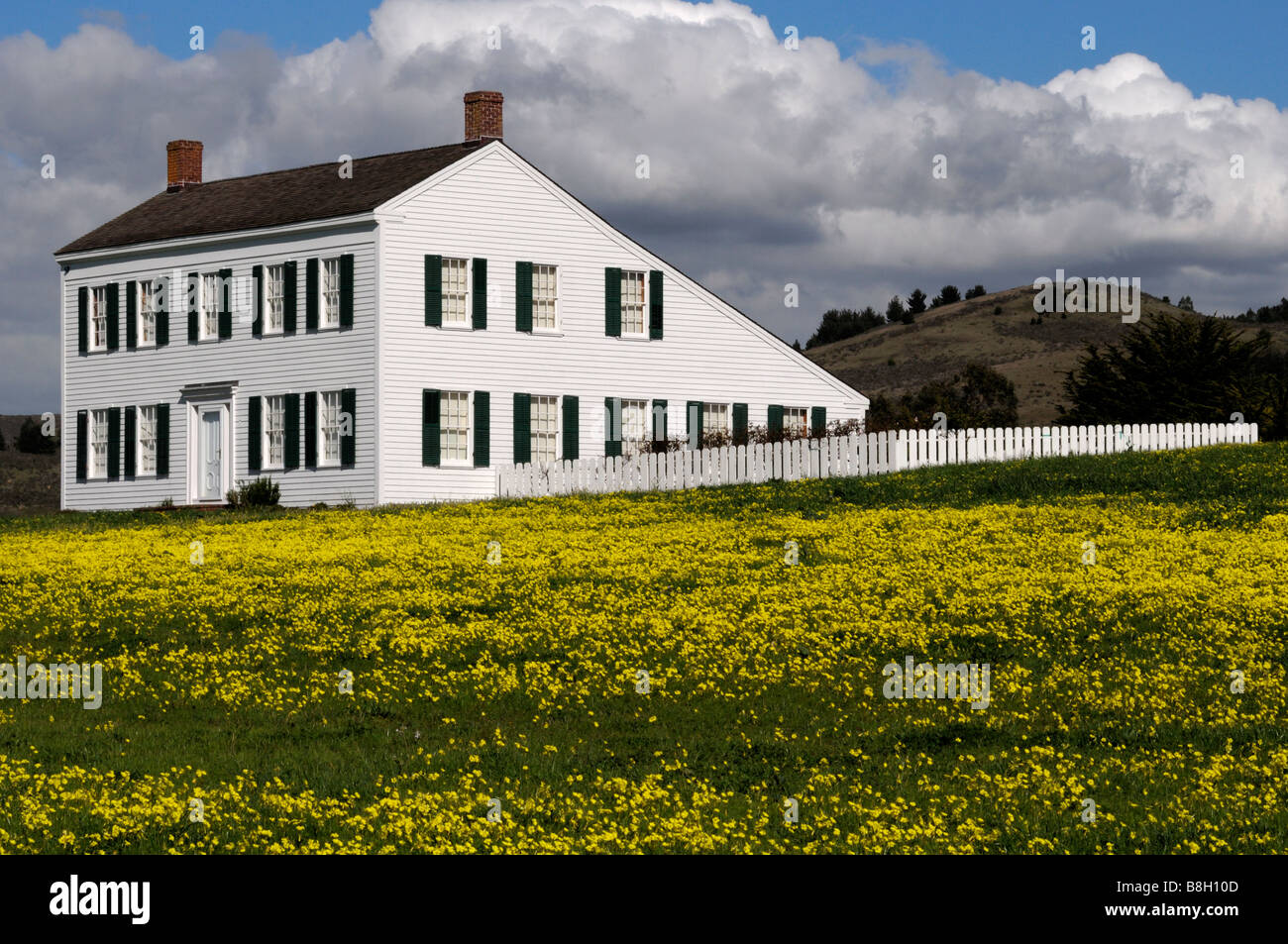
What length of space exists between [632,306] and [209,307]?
1107cm

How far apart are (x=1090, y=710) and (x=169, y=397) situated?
108 ft

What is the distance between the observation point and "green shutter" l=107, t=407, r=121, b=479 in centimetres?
4419

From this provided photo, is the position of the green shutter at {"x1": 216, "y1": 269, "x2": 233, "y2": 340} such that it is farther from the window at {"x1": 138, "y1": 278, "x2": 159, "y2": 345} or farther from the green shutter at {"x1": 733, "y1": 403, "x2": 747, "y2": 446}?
the green shutter at {"x1": 733, "y1": 403, "x2": 747, "y2": 446}

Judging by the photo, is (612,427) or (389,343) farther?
(612,427)

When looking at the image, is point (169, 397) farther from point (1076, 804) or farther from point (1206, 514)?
point (1076, 804)

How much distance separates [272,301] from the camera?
41219 millimetres

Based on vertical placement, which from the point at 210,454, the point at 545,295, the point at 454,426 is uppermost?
the point at 545,295

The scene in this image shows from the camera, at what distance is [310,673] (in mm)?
17250

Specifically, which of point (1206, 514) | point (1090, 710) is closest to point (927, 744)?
point (1090, 710)

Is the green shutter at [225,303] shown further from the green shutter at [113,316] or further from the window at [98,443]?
the window at [98,443]

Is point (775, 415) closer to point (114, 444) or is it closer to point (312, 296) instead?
point (312, 296)

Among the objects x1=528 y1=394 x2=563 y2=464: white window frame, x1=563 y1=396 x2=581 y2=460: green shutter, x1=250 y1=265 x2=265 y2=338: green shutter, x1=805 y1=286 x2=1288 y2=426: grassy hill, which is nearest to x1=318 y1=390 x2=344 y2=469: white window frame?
x1=250 y1=265 x2=265 y2=338: green shutter

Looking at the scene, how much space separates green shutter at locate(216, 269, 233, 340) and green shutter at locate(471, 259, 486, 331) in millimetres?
6513

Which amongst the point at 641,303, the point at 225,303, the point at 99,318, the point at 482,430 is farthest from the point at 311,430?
the point at 641,303
